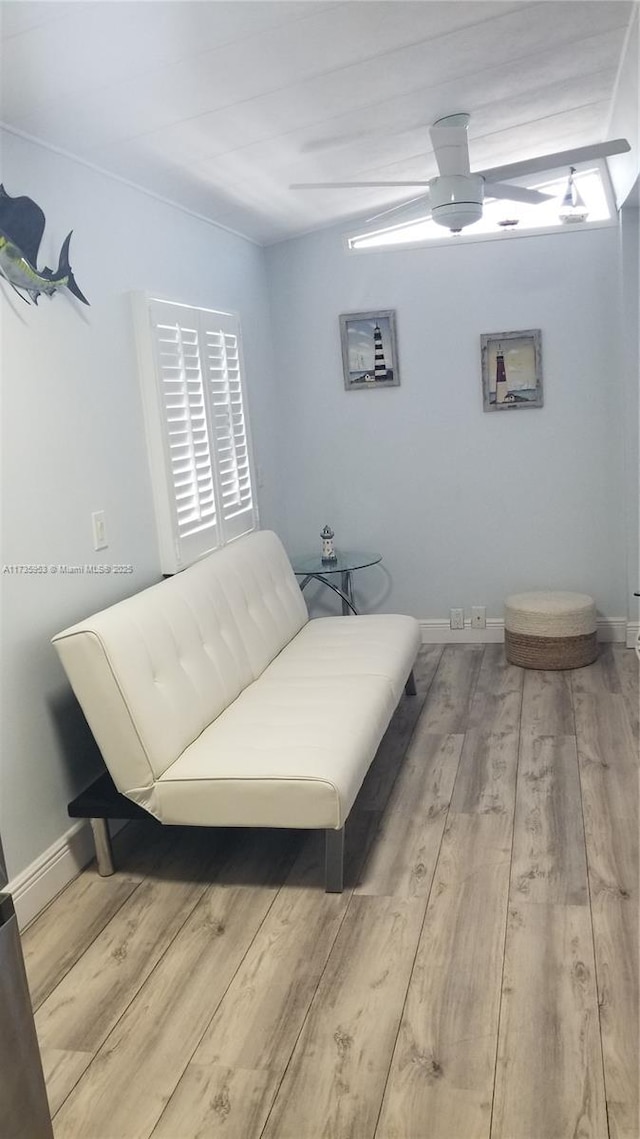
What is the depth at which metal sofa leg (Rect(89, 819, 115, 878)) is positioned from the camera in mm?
2912

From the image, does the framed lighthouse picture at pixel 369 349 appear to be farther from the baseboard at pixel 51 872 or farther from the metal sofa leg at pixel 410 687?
the baseboard at pixel 51 872

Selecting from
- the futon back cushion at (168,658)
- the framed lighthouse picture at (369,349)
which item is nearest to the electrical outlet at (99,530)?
the futon back cushion at (168,658)

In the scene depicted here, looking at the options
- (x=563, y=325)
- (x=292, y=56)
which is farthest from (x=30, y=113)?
(x=563, y=325)

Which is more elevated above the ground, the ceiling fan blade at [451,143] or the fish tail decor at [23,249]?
the ceiling fan blade at [451,143]

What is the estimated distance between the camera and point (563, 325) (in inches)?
186

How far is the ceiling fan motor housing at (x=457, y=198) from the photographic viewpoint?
3.29 meters

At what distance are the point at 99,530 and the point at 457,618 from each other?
8.41 feet

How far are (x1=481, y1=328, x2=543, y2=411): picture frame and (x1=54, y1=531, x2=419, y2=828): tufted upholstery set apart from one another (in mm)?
1726

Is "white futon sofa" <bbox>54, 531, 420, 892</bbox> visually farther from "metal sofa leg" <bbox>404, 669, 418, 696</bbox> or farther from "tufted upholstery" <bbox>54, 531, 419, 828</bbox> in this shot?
"metal sofa leg" <bbox>404, 669, 418, 696</bbox>

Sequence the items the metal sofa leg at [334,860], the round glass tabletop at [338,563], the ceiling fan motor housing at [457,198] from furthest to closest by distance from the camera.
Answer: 1. the round glass tabletop at [338,563]
2. the ceiling fan motor housing at [457,198]
3. the metal sofa leg at [334,860]

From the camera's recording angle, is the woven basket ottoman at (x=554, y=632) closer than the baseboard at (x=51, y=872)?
No

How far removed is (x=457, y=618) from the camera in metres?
5.15

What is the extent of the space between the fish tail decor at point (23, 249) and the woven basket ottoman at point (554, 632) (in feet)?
9.04

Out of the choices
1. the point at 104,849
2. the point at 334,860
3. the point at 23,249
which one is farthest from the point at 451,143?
the point at 104,849
